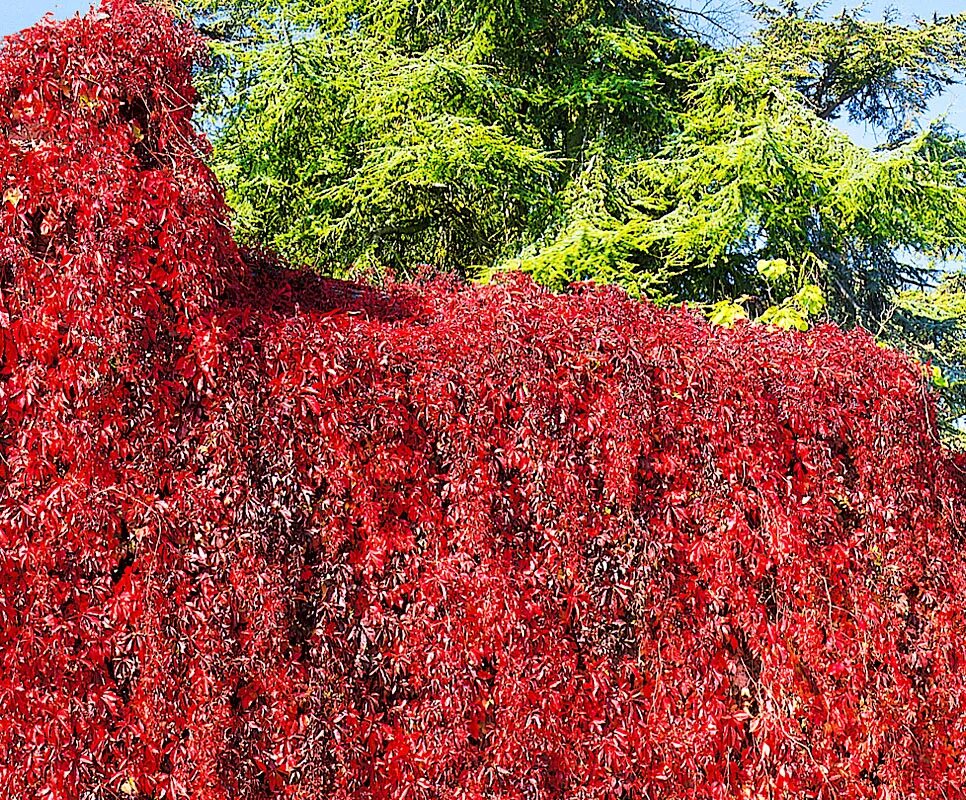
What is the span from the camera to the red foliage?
211cm

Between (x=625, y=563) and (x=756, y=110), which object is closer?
(x=625, y=563)

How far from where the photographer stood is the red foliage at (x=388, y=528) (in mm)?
2111

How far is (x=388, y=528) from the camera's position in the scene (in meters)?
2.38

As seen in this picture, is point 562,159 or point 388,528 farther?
point 562,159

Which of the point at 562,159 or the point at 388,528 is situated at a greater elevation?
the point at 562,159

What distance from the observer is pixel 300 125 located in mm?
7234

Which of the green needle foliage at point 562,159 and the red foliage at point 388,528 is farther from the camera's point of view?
the green needle foliage at point 562,159

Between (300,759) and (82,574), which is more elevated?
(82,574)

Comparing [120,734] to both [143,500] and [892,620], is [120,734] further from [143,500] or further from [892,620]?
[892,620]

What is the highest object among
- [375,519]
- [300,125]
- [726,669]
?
[300,125]

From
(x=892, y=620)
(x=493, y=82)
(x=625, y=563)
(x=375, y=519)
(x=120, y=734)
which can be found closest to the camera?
(x=120, y=734)

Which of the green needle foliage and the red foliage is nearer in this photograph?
the red foliage

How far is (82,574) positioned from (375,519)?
0.65 m

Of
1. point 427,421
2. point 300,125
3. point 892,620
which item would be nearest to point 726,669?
point 892,620
